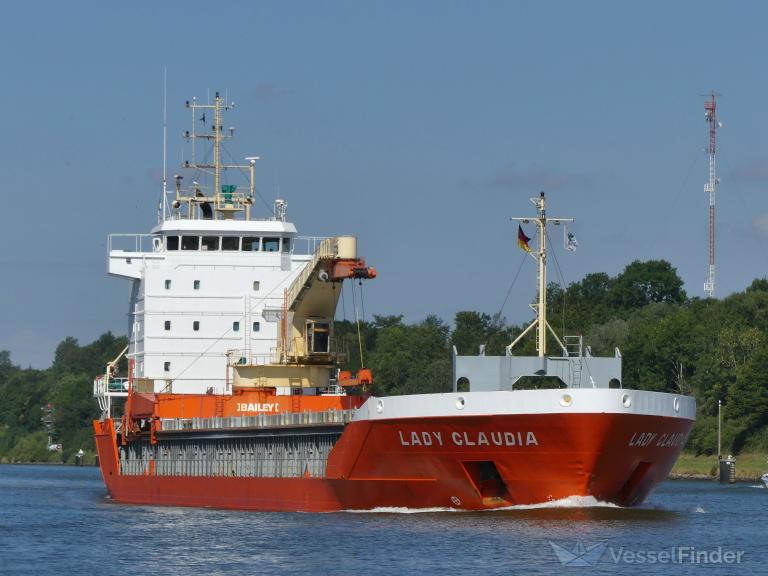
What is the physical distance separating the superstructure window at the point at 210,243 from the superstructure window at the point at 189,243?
290 millimetres

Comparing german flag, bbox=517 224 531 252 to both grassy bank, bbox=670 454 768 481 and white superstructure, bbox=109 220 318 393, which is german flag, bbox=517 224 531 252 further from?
grassy bank, bbox=670 454 768 481

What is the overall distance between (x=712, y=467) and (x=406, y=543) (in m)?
46.9

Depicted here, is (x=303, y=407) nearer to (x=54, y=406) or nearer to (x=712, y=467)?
(x=712, y=467)

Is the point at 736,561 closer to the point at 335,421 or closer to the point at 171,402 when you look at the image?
the point at 335,421

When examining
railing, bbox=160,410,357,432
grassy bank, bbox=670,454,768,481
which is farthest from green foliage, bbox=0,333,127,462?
railing, bbox=160,410,357,432

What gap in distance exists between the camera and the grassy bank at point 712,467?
251 ft

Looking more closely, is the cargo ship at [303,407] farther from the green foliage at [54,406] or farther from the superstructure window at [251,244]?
the green foliage at [54,406]

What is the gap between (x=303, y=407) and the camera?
50500 millimetres

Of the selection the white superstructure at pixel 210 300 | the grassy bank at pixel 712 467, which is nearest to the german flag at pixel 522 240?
the white superstructure at pixel 210 300

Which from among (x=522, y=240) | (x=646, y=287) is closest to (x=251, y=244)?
(x=522, y=240)

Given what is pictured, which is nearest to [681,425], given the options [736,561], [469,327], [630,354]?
[736,561]

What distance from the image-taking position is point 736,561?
1320 inches

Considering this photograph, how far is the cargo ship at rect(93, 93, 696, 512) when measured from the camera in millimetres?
38250

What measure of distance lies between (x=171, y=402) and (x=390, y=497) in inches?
561
